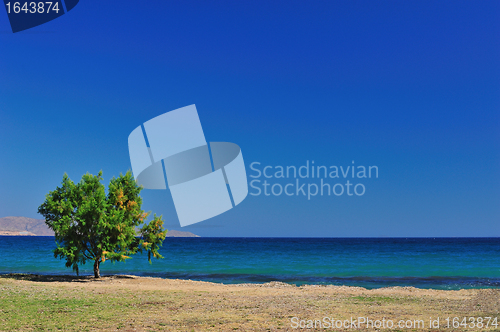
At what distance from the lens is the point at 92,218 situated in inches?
969

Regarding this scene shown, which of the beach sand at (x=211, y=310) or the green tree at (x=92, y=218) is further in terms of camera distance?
the green tree at (x=92, y=218)

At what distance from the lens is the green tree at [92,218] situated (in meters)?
24.5

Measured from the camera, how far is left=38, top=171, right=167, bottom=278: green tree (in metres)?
24.5

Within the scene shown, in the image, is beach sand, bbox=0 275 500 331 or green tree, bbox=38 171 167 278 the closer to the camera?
beach sand, bbox=0 275 500 331

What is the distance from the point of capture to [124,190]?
88.8 feet

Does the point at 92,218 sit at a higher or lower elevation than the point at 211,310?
higher

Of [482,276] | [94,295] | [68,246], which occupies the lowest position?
[482,276]

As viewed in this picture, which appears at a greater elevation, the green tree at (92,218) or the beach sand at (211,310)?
the green tree at (92,218)

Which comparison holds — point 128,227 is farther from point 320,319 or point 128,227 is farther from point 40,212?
point 320,319

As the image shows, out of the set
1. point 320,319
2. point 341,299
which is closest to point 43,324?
point 320,319

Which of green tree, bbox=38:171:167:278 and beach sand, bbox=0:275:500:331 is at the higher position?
green tree, bbox=38:171:167:278

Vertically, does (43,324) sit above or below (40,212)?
below

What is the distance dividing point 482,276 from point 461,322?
2721 centimetres

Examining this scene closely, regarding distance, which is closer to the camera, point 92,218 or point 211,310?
point 211,310
